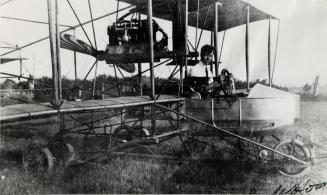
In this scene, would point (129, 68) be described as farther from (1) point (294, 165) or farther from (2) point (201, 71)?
(1) point (294, 165)

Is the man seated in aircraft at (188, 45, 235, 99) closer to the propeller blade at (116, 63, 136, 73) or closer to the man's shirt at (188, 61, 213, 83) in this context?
the man's shirt at (188, 61, 213, 83)

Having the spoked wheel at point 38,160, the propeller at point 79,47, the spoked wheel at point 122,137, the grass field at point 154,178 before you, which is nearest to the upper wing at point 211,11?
the propeller at point 79,47

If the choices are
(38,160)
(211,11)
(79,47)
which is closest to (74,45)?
(79,47)

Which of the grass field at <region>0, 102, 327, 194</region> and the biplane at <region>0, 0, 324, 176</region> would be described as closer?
the biplane at <region>0, 0, 324, 176</region>

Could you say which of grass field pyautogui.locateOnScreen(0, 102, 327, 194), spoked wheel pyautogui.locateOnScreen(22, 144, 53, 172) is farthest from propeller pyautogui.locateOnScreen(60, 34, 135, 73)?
grass field pyautogui.locateOnScreen(0, 102, 327, 194)

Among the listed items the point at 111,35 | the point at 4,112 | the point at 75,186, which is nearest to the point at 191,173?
the point at 75,186

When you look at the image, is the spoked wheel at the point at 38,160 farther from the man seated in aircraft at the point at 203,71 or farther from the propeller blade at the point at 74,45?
the man seated in aircraft at the point at 203,71
